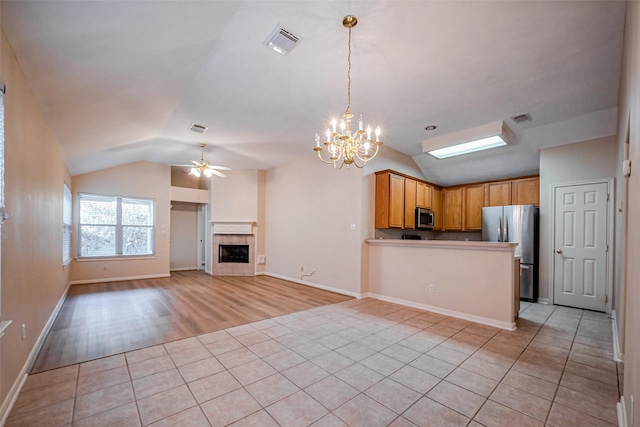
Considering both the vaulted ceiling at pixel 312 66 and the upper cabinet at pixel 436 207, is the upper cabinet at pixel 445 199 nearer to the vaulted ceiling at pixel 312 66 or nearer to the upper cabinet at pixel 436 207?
the upper cabinet at pixel 436 207

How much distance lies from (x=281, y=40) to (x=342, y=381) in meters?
2.95

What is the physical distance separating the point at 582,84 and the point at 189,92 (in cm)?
453

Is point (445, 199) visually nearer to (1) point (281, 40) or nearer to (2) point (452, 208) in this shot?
(2) point (452, 208)

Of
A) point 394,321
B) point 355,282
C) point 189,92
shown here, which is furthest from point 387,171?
point 189,92

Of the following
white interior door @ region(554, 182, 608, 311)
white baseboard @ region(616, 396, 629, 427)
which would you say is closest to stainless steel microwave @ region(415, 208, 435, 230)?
white interior door @ region(554, 182, 608, 311)

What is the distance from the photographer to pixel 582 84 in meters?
3.08

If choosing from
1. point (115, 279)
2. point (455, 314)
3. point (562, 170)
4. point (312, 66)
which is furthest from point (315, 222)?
point (115, 279)

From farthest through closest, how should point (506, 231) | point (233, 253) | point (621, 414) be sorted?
point (233, 253), point (506, 231), point (621, 414)

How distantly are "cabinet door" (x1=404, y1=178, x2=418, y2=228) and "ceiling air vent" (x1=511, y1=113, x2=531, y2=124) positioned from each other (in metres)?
2.01

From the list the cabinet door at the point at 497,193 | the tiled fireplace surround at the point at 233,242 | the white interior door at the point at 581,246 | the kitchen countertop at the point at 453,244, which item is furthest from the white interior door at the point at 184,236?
the white interior door at the point at 581,246

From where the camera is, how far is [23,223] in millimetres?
2244

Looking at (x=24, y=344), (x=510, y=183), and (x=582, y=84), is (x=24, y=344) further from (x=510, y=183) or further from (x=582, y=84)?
(x=510, y=183)

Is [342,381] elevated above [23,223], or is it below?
below

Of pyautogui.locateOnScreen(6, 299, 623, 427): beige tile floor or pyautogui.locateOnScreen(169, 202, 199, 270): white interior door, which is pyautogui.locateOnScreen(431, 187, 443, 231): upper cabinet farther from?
pyautogui.locateOnScreen(169, 202, 199, 270): white interior door
